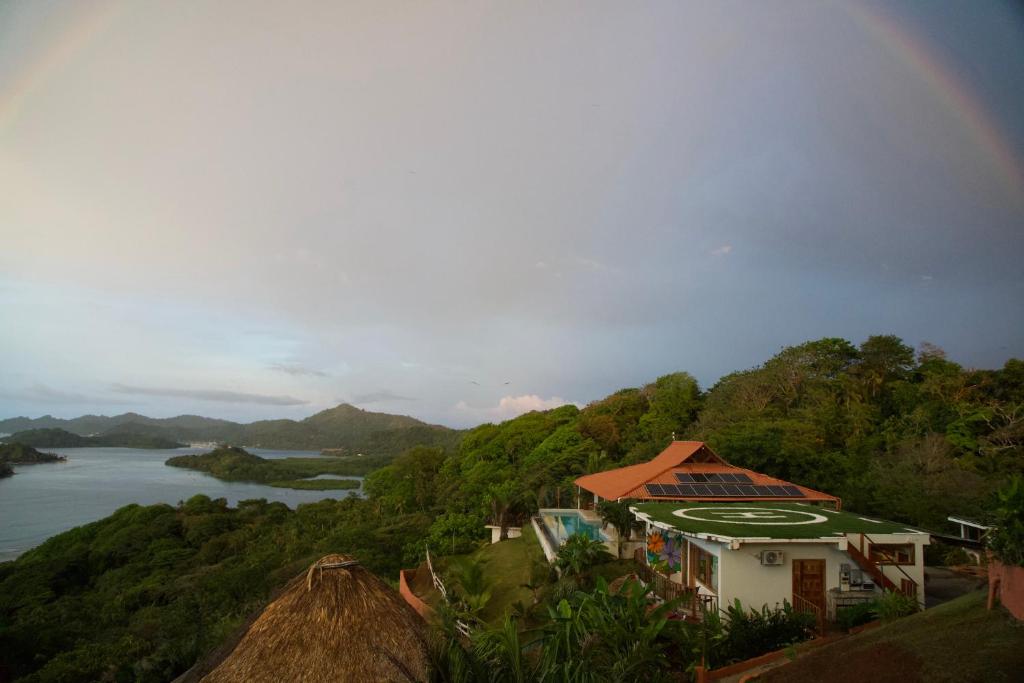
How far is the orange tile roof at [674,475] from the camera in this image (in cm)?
1529

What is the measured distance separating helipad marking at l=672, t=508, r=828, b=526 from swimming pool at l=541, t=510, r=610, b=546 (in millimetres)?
3923

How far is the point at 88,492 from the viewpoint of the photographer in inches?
2544

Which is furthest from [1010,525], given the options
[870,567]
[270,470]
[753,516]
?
[270,470]

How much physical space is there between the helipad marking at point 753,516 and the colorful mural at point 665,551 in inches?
30.7

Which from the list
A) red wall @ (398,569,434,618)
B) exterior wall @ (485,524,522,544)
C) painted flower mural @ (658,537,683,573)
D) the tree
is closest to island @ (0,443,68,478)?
the tree

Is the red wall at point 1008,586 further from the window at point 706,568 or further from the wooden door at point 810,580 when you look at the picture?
the window at point 706,568

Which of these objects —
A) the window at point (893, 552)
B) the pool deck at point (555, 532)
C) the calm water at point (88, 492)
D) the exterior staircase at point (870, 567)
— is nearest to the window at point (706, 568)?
the exterior staircase at point (870, 567)

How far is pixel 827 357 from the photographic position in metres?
30.5

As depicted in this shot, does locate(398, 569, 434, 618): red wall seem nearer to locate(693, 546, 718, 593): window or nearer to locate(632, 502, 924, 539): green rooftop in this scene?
locate(632, 502, 924, 539): green rooftop

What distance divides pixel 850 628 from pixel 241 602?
889 inches

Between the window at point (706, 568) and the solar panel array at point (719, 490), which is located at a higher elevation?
the solar panel array at point (719, 490)

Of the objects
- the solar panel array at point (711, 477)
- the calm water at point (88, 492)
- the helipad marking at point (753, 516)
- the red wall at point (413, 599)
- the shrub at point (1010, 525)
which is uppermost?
the shrub at point (1010, 525)

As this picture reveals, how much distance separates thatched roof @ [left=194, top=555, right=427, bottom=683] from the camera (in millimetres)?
4230

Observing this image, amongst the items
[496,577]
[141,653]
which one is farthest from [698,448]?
[141,653]
